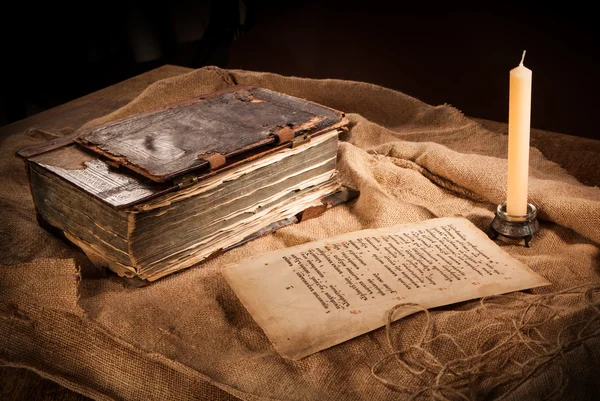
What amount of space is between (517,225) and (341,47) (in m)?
1.72

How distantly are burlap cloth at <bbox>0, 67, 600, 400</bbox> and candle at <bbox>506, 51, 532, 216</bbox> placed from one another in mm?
86

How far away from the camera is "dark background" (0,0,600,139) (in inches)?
90.2

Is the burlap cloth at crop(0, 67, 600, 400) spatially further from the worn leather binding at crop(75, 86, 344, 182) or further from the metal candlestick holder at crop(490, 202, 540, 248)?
the worn leather binding at crop(75, 86, 344, 182)

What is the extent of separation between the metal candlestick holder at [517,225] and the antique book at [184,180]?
31 cm

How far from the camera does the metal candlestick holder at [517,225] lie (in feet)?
3.98

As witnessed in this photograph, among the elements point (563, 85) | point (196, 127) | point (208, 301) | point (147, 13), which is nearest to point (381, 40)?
point (563, 85)

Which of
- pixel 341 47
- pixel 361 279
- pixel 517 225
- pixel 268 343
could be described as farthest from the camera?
pixel 341 47

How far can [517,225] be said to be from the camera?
1216 mm

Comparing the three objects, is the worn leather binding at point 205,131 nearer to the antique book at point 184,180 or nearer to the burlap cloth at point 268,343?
the antique book at point 184,180

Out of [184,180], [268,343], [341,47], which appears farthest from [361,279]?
[341,47]

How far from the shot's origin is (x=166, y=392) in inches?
36.9

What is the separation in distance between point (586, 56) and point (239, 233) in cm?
149

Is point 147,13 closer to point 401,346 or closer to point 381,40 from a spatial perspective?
point 381,40

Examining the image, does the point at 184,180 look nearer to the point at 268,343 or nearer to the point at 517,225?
the point at 268,343
